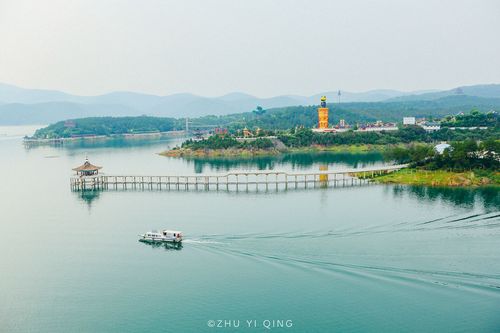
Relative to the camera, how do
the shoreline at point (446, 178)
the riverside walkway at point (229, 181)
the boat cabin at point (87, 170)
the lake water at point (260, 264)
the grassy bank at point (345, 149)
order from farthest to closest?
the grassy bank at point (345, 149), the boat cabin at point (87, 170), the riverside walkway at point (229, 181), the shoreline at point (446, 178), the lake water at point (260, 264)

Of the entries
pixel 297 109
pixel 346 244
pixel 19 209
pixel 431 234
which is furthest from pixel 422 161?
pixel 297 109

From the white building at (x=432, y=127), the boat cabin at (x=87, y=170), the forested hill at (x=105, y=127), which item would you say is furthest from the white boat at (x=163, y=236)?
the forested hill at (x=105, y=127)

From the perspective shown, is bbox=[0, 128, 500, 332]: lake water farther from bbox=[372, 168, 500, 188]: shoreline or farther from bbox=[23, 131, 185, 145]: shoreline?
bbox=[23, 131, 185, 145]: shoreline

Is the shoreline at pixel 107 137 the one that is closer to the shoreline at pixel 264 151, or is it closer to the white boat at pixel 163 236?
the shoreline at pixel 264 151

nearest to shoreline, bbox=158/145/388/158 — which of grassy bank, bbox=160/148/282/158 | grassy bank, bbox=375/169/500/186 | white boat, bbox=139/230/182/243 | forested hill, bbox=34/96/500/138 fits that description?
grassy bank, bbox=160/148/282/158

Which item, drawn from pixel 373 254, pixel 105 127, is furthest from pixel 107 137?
pixel 373 254

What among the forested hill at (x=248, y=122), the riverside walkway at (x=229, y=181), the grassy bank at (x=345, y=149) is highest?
the forested hill at (x=248, y=122)

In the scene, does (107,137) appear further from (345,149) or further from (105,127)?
(345,149)

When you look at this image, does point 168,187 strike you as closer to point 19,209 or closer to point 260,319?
point 19,209
